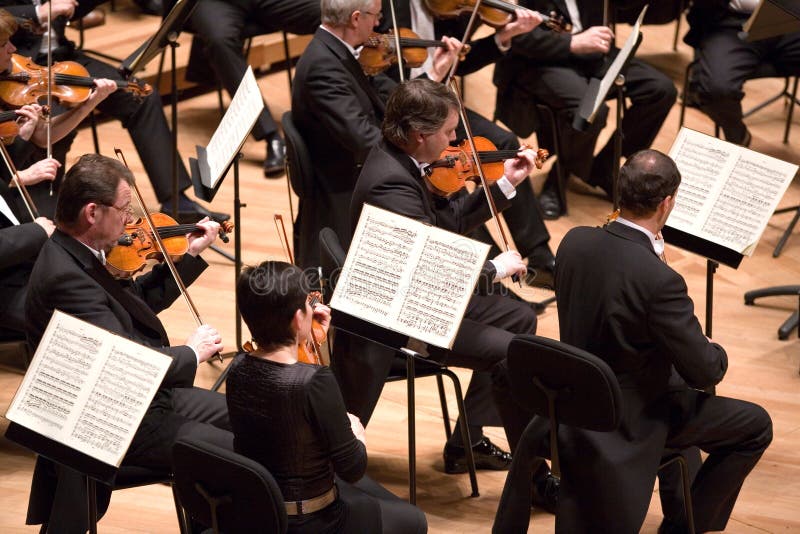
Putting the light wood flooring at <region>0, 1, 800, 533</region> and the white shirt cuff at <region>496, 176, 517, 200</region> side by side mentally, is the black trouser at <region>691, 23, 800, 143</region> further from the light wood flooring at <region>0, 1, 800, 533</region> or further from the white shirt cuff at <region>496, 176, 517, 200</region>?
the white shirt cuff at <region>496, 176, 517, 200</region>

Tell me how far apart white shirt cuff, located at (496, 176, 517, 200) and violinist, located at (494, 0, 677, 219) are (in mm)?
1338

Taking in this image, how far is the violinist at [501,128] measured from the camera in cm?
465

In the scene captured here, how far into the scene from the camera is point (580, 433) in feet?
9.37

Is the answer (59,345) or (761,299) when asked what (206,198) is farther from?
(761,299)

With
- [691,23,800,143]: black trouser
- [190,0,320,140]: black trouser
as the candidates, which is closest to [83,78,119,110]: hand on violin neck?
[190,0,320,140]: black trouser

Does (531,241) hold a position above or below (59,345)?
below

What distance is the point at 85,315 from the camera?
2783 millimetres

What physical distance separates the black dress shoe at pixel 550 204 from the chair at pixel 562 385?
2486 mm

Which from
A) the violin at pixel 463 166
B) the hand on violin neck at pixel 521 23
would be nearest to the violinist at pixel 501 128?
the hand on violin neck at pixel 521 23

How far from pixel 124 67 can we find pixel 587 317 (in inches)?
93.1

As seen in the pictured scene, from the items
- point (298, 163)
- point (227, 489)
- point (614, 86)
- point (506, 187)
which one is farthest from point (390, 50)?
point (227, 489)

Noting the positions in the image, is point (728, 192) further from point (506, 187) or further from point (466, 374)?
point (466, 374)

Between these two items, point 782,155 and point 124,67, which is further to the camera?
point 782,155

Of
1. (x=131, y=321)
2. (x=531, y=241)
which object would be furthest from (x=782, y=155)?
(x=131, y=321)
